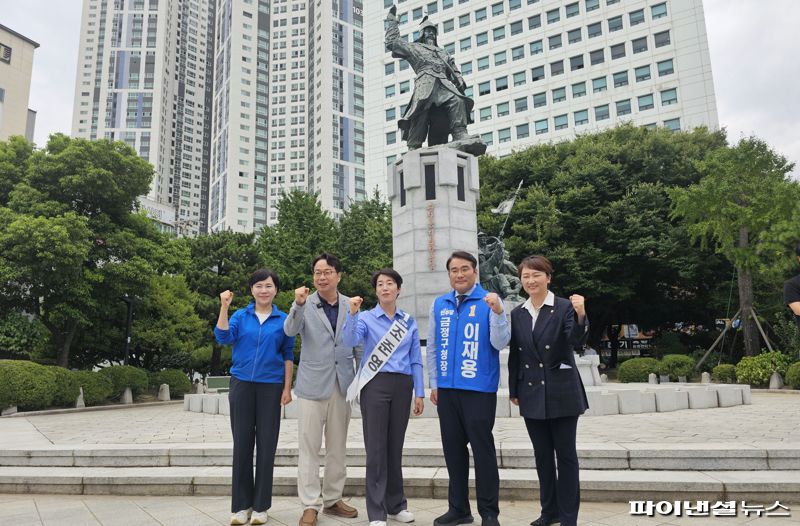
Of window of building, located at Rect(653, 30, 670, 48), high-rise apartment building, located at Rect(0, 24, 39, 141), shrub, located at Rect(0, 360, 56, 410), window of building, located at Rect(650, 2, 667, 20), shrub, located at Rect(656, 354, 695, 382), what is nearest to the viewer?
shrub, located at Rect(0, 360, 56, 410)

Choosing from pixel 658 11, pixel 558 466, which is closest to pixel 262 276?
pixel 558 466

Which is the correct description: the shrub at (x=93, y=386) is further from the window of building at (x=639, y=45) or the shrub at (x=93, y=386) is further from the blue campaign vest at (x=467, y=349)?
the window of building at (x=639, y=45)

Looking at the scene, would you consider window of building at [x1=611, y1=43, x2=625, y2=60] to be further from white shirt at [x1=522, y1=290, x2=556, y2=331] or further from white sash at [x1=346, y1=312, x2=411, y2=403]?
white sash at [x1=346, y1=312, x2=411, y2=403]

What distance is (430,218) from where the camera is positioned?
12.4 metres

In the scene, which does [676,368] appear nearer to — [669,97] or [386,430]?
[386,430]

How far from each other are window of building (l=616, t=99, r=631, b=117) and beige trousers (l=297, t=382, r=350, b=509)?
47445mm

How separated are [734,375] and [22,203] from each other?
971 inches

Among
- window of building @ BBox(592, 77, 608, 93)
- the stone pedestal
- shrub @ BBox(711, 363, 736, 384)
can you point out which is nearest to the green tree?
shrub @ BBox(711, 363, 736, 384)

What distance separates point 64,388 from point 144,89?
108 metres

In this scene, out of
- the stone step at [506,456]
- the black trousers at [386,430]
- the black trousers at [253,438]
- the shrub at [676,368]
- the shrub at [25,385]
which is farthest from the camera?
the shrub at [676,368]

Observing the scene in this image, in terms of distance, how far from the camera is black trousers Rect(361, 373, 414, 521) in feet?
13.4

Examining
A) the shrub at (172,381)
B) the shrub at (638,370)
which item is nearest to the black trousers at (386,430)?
the shrub at (638,370)

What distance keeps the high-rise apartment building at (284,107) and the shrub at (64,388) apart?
71.8 metres

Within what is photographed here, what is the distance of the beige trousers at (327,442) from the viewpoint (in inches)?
169
